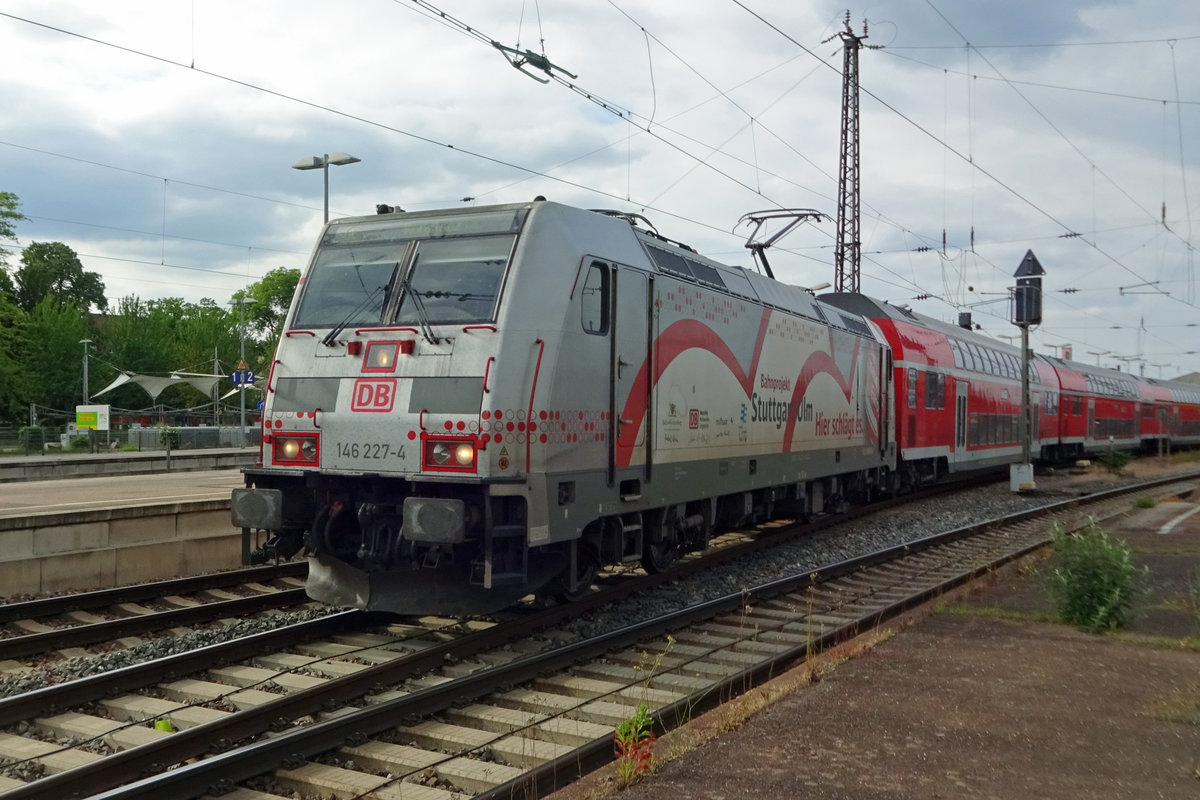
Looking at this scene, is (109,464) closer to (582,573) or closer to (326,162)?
(326,162)

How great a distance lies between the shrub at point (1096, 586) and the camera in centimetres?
838

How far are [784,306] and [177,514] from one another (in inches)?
324

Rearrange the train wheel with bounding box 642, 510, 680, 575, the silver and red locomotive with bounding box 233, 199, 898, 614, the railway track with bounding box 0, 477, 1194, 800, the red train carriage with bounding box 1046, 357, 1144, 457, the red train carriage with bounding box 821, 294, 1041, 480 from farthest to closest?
the red train carriage with bounding box 1046, 357, 1144, 457 < the red train carriage with bounding box 821, 294, 1041, 480 < the train wheel with bounding box 642, 510, 680, 575 < the silver and red locomotive with bounding box 233, 199, 898, 614 < the railway track with bounding box 0, 477, 1194, 800

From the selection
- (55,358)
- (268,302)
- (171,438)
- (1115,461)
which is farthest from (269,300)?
(1115,461)

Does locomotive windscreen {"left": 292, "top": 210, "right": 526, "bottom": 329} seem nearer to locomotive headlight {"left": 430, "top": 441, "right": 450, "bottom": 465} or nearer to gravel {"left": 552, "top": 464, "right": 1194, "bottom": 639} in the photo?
locomotive headlight {"left": 430, "top": 441, "right": 450, "bottom": 465}

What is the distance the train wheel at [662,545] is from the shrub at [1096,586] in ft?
12.2

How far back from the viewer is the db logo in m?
7.82

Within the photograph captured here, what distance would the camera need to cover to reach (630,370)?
893cm

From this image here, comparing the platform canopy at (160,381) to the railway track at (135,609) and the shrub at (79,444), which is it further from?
the railway track at (135,609)

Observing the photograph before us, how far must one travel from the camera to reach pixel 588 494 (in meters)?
8.27

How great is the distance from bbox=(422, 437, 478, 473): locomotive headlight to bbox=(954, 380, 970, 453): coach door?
695 inches

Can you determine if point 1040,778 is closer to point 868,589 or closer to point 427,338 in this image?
point 427,338

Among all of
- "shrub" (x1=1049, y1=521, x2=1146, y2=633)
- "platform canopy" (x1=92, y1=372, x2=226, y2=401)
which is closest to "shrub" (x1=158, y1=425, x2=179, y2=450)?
"platform canopy" (x1=92, y1=372, x2=226, y2=401)

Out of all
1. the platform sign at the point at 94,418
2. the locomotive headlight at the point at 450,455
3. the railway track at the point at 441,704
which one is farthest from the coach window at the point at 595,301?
the platform sign at the point at 94,418
